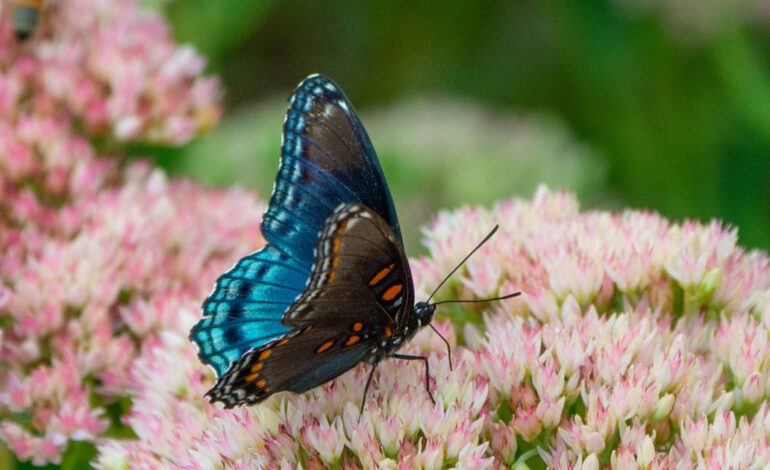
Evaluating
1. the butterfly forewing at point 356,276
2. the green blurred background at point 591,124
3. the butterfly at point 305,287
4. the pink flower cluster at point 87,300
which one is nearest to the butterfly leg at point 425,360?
the butterfly at point 305,287

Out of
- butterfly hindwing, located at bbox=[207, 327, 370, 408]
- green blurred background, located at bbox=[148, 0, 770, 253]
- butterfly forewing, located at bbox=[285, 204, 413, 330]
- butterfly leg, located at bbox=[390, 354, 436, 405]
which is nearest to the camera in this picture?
butterfly forewing, located at bbox=[285, 204, 413, 330]

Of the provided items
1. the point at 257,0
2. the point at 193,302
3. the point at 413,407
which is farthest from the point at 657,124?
the point at 413,407

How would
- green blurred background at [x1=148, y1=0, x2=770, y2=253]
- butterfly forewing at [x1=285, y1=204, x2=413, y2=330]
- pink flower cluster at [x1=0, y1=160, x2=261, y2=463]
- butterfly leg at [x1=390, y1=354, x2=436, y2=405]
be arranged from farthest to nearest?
green blurred background at [x1=148, y1=0, x2=770, y2=253]
pink flower cluster at [x1=0, y1=160, x2=261, y2=463]
butterfly leg at [x1=390, y1=354, x2=436, y2=405]
butterfly forewing at [x1=285, y1=204, x2=413, y2=330]

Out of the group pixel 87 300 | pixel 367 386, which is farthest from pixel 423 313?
pixel 87 300

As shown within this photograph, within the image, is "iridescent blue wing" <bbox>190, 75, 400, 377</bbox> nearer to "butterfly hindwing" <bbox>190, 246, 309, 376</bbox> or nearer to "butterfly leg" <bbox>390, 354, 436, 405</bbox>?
"butterfly hindwing" <bbox>190, 246, 309, 376</bbox>

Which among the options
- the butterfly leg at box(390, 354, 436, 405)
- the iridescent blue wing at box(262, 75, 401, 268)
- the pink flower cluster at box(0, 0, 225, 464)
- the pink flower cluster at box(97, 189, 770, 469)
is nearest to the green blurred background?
the pink flower cluster at box(0, 0, 225, 464)

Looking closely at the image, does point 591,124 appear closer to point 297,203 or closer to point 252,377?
point 297,203

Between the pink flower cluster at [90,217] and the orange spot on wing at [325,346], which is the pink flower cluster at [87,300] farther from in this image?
the orange spot on wing at [325,346]
